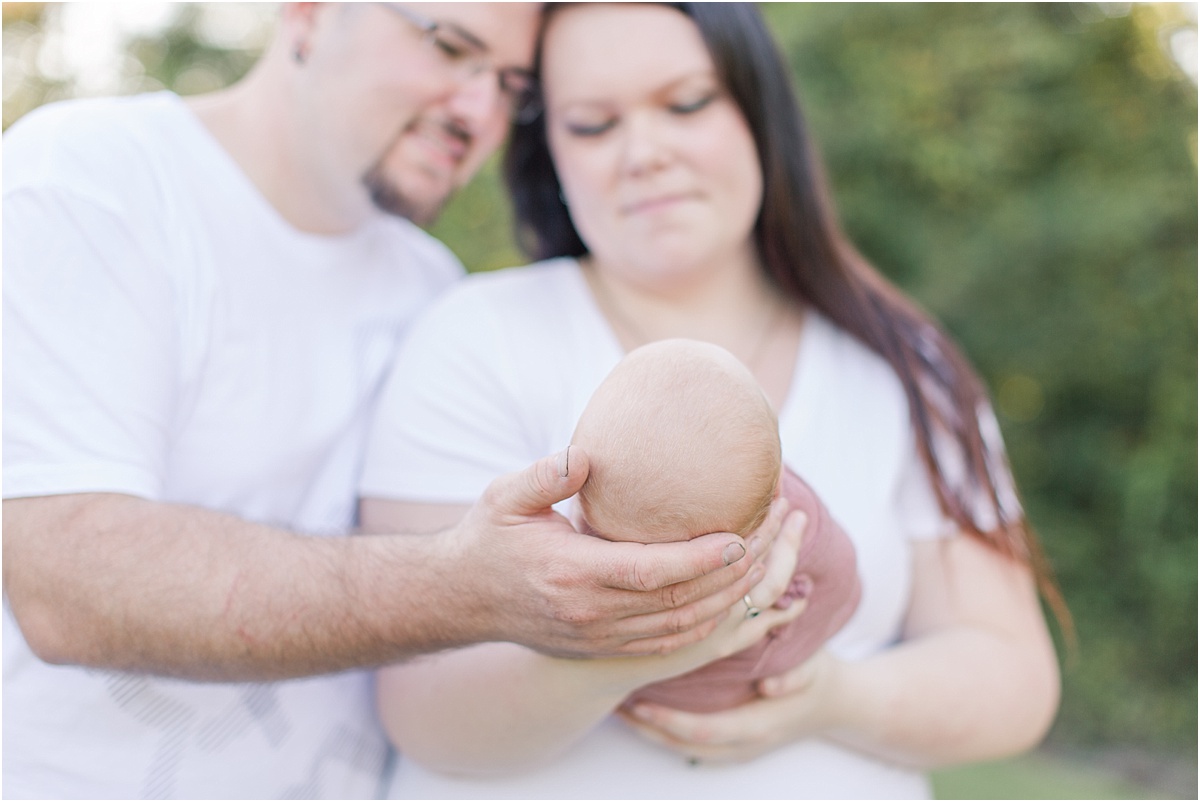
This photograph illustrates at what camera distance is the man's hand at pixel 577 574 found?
144 cm

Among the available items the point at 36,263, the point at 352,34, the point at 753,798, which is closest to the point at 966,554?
the point at 753,798

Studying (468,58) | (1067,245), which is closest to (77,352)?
(468,58)

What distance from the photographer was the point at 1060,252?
6148 mm

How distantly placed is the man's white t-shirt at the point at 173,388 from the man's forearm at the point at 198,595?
9 centimetres

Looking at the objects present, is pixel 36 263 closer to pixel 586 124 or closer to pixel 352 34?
pixel 352 34

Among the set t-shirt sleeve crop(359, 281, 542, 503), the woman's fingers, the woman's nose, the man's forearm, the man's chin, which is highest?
the woman's nose

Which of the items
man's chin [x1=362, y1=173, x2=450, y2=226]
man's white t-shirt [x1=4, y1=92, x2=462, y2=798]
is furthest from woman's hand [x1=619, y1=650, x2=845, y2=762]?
man's chin [x1=362, y1=173, x2=450, y2=226]

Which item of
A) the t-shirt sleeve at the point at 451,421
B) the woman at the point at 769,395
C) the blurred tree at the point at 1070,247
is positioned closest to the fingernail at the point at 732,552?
the woman at the point at 769,395

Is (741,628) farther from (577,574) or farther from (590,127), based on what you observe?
(590,127)

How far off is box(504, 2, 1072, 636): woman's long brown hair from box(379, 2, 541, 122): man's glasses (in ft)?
0.19

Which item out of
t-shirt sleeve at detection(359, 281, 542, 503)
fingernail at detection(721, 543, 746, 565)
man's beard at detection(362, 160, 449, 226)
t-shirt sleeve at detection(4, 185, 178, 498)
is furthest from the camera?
man's beard at detection(362, 160, 449, 226)

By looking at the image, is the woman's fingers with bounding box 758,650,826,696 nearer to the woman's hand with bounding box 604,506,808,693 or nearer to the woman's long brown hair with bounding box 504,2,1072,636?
the woman's hand with bounding box 604,506,808,693

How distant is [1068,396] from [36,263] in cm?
622

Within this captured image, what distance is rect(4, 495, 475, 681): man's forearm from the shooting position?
5.51ft
